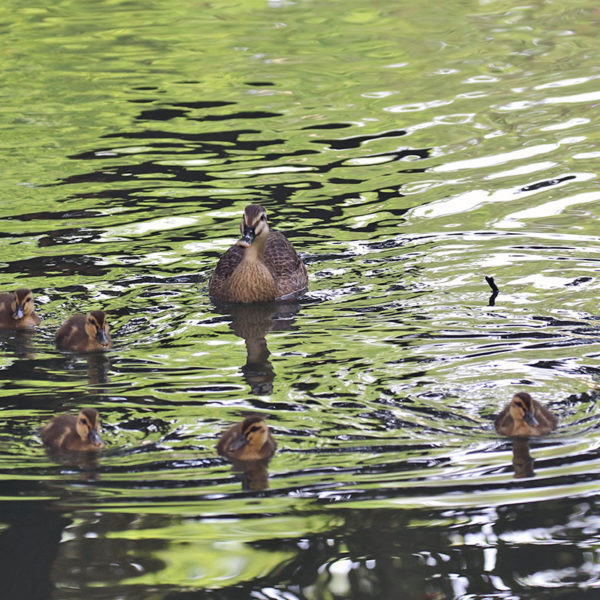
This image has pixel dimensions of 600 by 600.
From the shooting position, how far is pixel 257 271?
10.6 m

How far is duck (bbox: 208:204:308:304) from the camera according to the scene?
10.4 m

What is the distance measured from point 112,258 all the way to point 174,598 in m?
5.57

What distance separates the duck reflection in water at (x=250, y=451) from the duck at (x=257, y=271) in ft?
11.5

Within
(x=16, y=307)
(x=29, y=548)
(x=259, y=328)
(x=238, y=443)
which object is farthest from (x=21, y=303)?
(x=29, y=548)

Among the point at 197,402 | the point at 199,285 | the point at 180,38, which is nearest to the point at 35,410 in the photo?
the point at 197,402

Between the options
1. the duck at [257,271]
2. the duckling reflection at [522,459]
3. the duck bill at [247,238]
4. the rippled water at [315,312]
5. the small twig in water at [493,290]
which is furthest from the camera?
the duck at [257,271]

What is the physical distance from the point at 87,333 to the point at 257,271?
6.88 feet

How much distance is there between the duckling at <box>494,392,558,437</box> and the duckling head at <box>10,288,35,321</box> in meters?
3.68

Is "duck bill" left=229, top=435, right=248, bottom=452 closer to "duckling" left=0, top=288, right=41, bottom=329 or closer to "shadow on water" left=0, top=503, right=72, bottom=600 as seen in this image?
"shadow on water" left=0, top=503, right=72, bottom=600

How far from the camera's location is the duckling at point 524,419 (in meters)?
7.01

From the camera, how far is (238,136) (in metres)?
14.8

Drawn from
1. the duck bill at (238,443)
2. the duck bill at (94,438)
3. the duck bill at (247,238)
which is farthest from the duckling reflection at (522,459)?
the duck bill at (247,238)

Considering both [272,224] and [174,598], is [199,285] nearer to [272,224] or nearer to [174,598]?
[272,224]

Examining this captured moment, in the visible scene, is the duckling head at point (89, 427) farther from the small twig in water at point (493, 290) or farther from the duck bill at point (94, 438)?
the small twig in water at point (493, 290)
